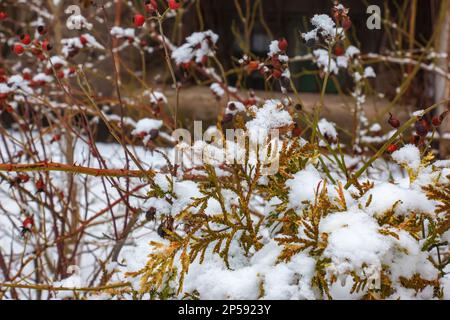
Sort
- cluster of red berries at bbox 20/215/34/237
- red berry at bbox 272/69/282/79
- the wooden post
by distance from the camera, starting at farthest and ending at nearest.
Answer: the wooden post
cluster of red berries at bbox 20/215/34/237
red berry at bbox 272/69/282/79

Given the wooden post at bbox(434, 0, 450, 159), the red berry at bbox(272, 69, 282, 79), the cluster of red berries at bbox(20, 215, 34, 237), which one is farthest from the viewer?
the wooden post at bbox(434, 0, 450, 159)

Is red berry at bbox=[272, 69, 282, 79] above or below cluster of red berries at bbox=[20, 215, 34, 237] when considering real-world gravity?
above

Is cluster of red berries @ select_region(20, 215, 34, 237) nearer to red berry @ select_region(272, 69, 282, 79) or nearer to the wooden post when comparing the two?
red berry @ select_region(272, 69, 282, 79)

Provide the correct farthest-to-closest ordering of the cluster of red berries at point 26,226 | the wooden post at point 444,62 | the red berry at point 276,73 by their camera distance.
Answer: the wooden post at point 444,62 < the cluster of red berries at point 26,226 < the red berry at point 276,73

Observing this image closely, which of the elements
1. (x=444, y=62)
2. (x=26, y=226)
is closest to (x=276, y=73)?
(x=26, y=226)

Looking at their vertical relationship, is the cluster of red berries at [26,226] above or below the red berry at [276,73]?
below

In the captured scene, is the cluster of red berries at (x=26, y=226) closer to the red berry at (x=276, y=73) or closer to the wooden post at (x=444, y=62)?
the red berry at (x=276, y=73)

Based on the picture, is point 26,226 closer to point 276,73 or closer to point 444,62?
point 276,73

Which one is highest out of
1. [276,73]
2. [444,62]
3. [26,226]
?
[276,73]

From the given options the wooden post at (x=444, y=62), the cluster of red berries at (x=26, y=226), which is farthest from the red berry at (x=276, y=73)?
the wooden post at (x=444, y=62)

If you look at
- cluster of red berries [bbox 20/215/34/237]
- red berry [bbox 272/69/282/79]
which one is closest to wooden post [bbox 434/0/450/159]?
red berry [bbox 272/69/282/79]

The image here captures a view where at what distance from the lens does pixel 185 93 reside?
635cm

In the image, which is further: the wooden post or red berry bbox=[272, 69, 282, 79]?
the wooden post
